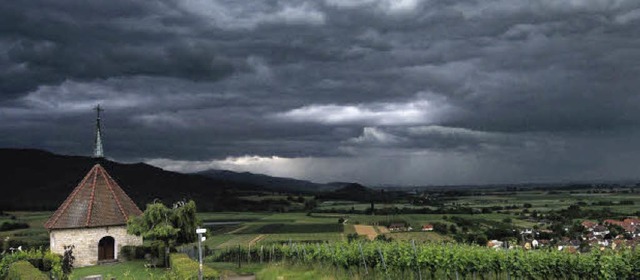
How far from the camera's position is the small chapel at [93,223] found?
36219 mm

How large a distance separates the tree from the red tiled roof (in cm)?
316

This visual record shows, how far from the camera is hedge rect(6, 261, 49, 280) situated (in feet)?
70.8

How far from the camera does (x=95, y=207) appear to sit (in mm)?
37656

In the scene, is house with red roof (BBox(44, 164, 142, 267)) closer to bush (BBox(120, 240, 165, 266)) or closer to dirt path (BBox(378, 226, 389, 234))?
bush (BBox(120, 240, 165, 266))

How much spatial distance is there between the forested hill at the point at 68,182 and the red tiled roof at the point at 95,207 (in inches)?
2267

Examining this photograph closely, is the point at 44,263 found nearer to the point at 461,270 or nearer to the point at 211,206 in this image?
the point at 461,270

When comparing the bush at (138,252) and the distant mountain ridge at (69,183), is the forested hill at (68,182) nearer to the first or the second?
the distant mountain ridge at (69,183)

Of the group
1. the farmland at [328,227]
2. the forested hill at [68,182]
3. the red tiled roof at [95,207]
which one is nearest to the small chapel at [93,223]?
the red tiled roof at [95,207]

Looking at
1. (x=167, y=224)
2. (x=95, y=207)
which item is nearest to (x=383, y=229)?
(x=95, y=207)

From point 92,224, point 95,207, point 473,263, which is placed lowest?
point 473,263

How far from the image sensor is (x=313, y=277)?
29.1m

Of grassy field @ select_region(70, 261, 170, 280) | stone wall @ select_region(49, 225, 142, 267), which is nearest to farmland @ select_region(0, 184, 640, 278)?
grassy field @ select_region(70, 261, 170, 280)

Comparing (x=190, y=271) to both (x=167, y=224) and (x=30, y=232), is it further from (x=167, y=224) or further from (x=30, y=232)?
(x=30, y=232)

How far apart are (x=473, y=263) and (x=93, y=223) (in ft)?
82.3
